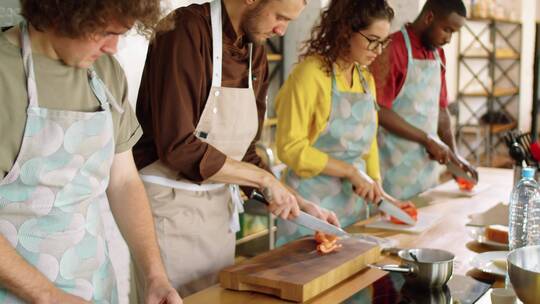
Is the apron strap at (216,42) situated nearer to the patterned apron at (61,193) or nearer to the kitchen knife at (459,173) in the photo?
the patterned apron at (61,193)

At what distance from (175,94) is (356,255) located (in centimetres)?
64

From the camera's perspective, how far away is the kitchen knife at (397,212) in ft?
7.69

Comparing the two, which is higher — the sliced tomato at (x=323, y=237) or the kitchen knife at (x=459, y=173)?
the kitchen knife at (x=459, y=173)

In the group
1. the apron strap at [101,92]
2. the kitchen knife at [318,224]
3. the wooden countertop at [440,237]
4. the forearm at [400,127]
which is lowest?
the wooden countertop at [440,237]

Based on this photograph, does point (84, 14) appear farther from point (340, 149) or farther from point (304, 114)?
point (340, 149)

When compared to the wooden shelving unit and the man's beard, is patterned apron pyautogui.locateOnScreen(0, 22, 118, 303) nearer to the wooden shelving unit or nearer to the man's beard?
the man's beard

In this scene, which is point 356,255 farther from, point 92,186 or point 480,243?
point 92,186

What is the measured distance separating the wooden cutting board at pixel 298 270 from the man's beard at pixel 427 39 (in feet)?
4.85

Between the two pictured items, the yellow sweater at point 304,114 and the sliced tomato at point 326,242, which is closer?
the sliced tomato at point 326,242

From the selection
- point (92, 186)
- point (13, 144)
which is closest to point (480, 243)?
point (92, 186)

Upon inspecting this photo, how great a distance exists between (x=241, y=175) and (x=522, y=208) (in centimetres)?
78

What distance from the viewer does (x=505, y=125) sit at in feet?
26.8

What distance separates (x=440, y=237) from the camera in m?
2.25

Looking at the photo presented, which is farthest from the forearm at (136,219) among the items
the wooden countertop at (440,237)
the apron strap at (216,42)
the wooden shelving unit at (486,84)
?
the wooden shelving unit at (486,84)
